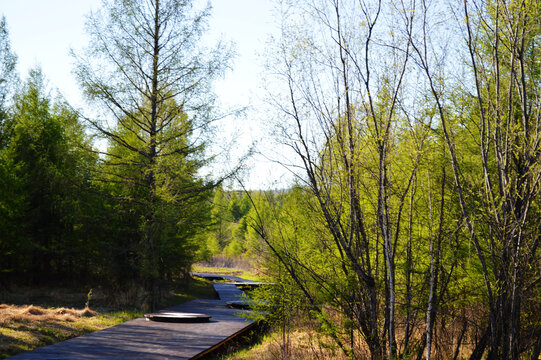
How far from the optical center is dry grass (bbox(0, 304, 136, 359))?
23.7 feet

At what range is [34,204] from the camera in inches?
662

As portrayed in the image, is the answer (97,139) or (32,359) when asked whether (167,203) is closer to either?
(97,139)

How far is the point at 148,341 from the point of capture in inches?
304

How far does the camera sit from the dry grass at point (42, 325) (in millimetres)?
7219

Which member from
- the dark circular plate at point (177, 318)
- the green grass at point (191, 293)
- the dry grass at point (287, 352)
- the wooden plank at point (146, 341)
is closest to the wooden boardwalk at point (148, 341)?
the wooden plank at point (146, 341)

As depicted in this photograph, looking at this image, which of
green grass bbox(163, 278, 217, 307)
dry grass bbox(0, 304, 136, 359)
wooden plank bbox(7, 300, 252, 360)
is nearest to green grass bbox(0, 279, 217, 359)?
dry grass bbox(0, 304, 136, 359)

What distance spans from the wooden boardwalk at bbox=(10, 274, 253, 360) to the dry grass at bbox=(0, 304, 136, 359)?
0.50 metres

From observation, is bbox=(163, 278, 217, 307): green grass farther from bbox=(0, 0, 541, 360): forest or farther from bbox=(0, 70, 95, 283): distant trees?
bbox=(0, 70, 95, 283): distant trees

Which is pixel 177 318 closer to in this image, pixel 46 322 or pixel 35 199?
pixel 46 322

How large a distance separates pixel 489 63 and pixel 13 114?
17014mm

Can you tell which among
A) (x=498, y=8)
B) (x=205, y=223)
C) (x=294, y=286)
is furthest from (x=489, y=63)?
(x=205, y=223)

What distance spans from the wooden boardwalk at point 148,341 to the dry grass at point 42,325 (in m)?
0.50

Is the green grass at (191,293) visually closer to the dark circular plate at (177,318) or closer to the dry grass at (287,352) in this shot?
the dark circular plate at (177,318)

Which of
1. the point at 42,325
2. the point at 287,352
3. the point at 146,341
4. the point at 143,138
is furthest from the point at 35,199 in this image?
the point at 287,352
